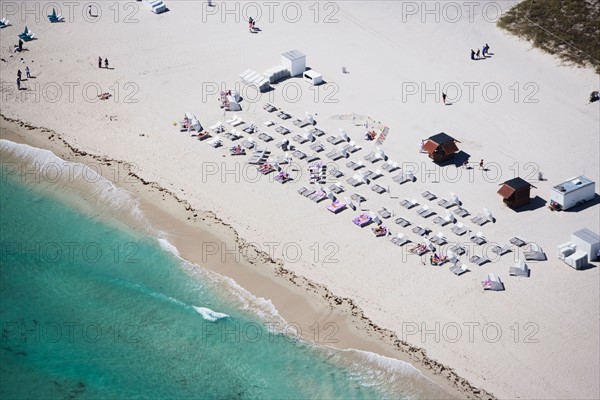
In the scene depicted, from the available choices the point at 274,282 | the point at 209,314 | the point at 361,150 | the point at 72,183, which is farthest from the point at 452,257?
the point at 72,183

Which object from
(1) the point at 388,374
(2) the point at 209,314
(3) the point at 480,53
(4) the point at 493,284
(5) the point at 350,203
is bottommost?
(2) the point at 209,314

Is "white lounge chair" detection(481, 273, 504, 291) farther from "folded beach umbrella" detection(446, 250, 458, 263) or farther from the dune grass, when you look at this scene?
the dune grass

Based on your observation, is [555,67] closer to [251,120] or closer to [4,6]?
[251,120]

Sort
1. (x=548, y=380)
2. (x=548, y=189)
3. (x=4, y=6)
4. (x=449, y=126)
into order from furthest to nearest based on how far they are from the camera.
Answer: (x=4, y=6) < (x=449, y=126) < (x=548, y=189) < (x=548, y=380)

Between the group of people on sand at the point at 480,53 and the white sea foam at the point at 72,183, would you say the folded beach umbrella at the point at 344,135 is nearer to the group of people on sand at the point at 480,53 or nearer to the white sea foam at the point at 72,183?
the group of people on sand at the point at 480,53

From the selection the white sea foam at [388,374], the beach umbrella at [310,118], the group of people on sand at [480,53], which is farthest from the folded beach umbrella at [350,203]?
the group of people on sand at [480,53]

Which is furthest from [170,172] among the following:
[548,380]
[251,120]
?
[548,380]

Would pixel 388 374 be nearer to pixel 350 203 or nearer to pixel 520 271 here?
pixel 520 271
